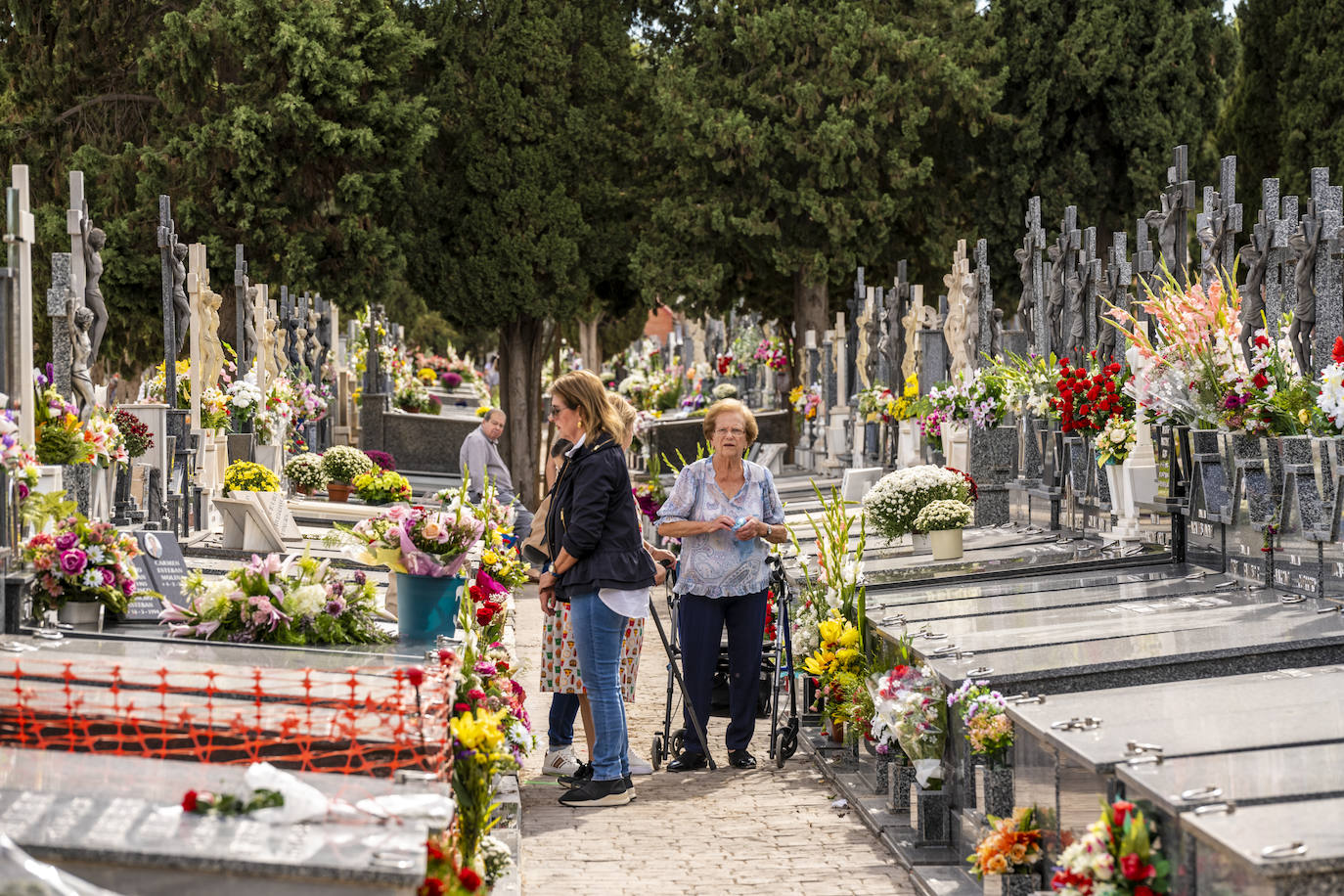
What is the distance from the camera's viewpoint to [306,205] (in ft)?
72.9

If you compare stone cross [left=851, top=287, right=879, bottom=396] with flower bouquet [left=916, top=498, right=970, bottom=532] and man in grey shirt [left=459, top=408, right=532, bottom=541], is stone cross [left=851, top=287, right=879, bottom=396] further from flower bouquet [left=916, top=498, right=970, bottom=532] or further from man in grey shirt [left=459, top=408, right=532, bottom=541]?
flower bouquet [left=916, top=498, right=970, bottom=532]

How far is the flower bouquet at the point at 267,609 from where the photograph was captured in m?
5.27

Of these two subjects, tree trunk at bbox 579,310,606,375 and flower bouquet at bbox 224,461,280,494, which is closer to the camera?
flower bouquet at bbox 224,461,280,494

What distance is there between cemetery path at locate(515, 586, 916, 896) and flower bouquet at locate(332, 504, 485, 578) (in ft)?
3.99

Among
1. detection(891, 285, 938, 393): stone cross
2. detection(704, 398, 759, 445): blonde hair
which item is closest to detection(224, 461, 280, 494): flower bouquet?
detection(704, 398, 759, 445): blonde hair

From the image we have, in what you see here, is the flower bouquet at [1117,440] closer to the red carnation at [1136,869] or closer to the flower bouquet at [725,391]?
the red carnation at [1136,869]

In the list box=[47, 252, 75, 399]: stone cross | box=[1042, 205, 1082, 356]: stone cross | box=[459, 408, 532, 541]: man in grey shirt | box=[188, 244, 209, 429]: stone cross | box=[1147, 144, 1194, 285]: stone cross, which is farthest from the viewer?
box=[459, 408, 532, 541]: man in grey shirt

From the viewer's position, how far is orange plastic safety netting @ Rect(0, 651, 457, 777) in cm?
412

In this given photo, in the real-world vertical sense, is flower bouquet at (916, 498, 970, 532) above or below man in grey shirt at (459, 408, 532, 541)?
below

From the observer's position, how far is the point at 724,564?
7438 millimetres

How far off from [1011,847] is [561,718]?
2996mm

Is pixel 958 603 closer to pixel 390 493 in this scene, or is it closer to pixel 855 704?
pixel 855 704

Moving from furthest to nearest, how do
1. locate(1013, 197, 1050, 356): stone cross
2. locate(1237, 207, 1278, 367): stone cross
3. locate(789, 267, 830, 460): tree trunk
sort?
locate(789, 267, 830, 460): tree trunk → locate(1013, 197, 1050, 356): stone cross → locate(1237, 207, 1278, 367): stone cross

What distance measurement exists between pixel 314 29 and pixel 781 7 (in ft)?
22.9
